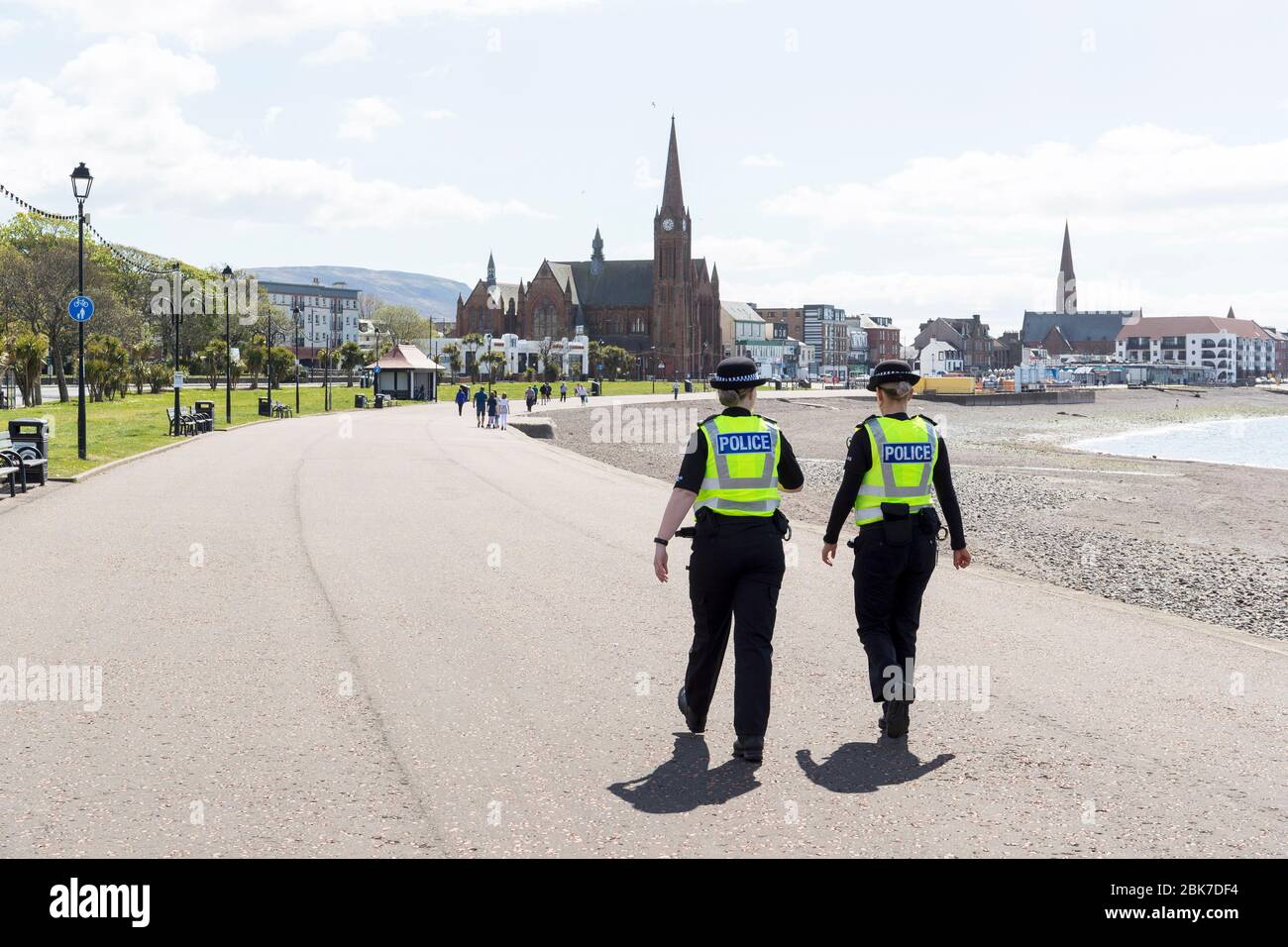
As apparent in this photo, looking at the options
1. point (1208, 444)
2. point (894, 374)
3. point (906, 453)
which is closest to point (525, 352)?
point (1208, 444)

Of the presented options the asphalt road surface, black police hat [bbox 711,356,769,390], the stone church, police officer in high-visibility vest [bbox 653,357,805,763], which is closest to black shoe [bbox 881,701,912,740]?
the asphalt road surface

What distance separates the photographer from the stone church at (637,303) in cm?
15875

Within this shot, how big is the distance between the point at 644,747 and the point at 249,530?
31.9 feet

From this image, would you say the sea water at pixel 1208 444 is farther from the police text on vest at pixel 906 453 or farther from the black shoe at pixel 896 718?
the black shoe at pixel 896 718

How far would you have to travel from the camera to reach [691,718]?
6258 mm

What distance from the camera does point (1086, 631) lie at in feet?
30.5

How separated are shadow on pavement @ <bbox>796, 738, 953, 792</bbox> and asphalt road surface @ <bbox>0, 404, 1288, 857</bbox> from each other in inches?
0.7

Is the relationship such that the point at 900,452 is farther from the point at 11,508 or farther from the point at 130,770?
the point at 11,508

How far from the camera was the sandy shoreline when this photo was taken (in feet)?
42.1

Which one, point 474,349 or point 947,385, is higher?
point 474,349

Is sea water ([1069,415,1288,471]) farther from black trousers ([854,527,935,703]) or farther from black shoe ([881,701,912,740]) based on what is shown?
black shoe ([881,701,912,740])

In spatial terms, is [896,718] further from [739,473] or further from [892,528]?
[739,473]

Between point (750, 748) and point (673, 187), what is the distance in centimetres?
15637
